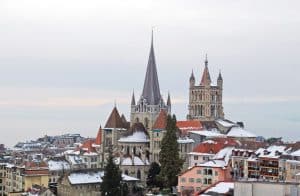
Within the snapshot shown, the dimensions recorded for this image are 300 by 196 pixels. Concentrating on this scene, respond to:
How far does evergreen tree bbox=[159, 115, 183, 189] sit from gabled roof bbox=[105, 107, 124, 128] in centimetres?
2542

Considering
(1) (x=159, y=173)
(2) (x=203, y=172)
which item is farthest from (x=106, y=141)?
(2) (x=203, y=172)

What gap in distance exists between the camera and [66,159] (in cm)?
11569

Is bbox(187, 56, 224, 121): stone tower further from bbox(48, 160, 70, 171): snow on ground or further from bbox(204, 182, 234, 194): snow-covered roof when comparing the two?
bbox(204, 182, 234, 194): snow-covered roof

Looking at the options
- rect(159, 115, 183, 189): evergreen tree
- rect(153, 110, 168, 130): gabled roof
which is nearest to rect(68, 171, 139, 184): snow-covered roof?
rect(159, 115, 183, 189): evergreen tree

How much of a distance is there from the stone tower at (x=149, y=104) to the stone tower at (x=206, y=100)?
18372 millimetres

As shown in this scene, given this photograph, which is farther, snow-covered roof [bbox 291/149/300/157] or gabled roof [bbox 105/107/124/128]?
gabled roof [bbox 105/107/124/128]

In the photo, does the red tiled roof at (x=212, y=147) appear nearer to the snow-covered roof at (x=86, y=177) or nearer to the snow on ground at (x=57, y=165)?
the snow-covered roof at (x=86, y=177)

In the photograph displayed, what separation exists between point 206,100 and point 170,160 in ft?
171

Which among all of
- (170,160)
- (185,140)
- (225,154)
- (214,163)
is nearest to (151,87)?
(185,140)

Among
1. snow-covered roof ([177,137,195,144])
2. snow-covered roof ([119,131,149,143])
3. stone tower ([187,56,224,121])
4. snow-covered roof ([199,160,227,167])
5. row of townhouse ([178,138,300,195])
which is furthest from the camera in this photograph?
stone tower ([187,56,224,121])

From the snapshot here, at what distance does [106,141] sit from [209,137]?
18.0 metres

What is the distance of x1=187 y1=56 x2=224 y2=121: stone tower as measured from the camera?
14038 cm

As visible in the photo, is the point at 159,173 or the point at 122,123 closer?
the point at 159,173

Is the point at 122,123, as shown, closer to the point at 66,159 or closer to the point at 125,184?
the point at 66,159
